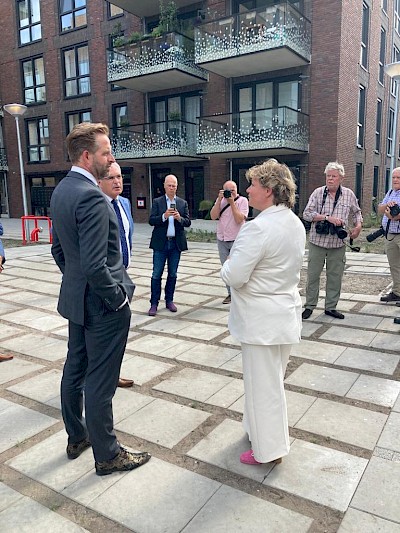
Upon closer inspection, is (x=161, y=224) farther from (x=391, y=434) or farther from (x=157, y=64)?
(x=157, y=64)

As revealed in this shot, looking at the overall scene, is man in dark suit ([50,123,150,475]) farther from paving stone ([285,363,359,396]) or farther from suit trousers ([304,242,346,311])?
suit trousers ([304,242,346,311])

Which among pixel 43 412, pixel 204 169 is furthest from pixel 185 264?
pixel 204 169

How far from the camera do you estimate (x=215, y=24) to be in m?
15.8

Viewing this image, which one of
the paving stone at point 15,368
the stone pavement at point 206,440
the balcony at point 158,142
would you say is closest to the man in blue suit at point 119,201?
the stone pavement at point 206,440

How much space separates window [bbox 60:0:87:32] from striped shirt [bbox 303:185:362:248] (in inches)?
818

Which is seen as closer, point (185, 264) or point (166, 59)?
point (185, 264)

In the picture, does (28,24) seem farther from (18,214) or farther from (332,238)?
(332,238)

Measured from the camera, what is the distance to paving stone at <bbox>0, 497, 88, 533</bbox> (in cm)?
210

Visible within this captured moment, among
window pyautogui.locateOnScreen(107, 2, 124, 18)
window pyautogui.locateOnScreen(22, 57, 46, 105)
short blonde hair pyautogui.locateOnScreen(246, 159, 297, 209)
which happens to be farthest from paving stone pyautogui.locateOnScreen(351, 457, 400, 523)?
window pyautogui.locateOnScreen(22, 57, 46, 105)

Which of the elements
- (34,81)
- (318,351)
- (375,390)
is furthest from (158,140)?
(375,390)

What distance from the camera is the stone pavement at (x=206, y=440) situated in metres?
2.17

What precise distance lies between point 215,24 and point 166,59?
Answer: 2434 mm

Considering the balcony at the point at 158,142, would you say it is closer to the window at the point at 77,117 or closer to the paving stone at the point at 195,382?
the window at the point at 77,117

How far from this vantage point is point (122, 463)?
2502mm
